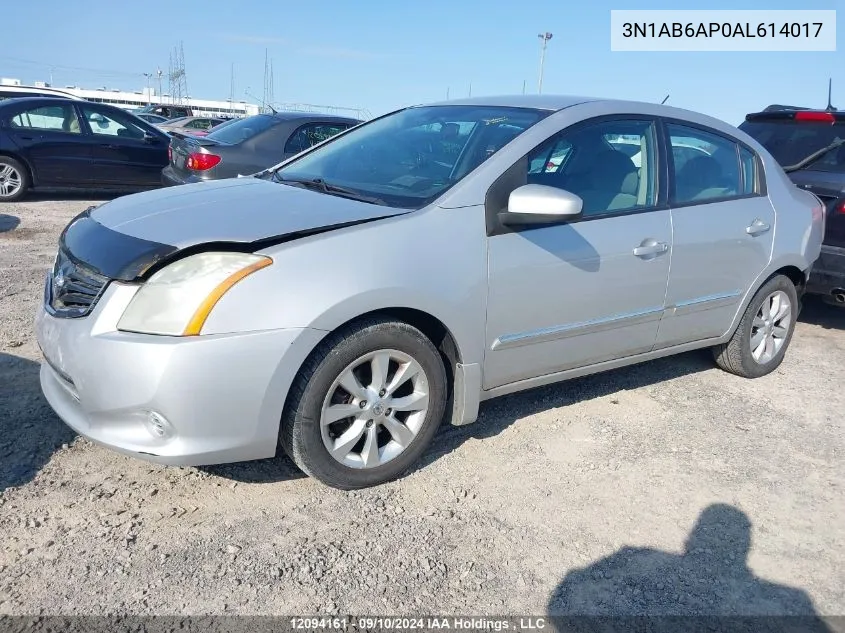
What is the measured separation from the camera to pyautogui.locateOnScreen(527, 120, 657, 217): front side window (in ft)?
11.9

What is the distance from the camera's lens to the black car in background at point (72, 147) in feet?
31.6

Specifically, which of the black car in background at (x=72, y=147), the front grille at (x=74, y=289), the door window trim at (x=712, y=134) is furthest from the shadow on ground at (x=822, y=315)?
the black car in background at (x=72, y=147)

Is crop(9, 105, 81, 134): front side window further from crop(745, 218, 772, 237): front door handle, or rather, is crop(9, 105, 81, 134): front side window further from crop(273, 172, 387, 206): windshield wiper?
crop(745, 218, 772, 237): front door handle

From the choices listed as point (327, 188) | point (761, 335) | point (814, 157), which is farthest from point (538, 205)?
point (814, 157)

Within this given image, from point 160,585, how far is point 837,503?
2.84m

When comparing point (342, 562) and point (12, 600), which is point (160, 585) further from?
point (342, 562)

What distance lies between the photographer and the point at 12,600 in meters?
2.31

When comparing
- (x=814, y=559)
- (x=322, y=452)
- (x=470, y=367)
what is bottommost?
(x=814, y=559)

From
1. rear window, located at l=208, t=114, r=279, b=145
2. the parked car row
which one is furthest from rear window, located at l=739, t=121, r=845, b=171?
rear window, located at l=208, t=114, r=279, b=145

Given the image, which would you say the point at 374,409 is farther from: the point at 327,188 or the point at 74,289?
the point at 74,289

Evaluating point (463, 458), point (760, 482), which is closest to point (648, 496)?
point (760, 482)

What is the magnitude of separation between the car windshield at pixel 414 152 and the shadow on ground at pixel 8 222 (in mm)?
5336

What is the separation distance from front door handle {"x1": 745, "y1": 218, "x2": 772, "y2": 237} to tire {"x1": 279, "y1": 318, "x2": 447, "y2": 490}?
89.0 inches

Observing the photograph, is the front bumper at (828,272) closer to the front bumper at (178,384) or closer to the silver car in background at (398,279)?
the silver car in background at (398,279)
